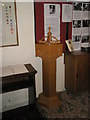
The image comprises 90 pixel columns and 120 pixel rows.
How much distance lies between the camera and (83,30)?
116 inches

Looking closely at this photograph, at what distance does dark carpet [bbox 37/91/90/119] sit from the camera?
228 cm

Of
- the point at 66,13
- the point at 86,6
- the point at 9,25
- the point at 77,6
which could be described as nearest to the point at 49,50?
the point at 9,25

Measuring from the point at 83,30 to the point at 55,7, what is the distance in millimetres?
783

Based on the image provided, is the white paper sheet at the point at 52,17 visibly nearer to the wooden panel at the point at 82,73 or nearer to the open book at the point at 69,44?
the open book at the point at 69,44

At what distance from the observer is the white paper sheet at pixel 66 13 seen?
2.66 metres

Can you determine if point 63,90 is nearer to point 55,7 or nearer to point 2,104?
point 2,104

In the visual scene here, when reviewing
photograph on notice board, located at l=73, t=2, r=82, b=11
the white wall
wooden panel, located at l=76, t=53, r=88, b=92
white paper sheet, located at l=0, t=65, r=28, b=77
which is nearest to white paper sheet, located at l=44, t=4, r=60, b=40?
the white wall

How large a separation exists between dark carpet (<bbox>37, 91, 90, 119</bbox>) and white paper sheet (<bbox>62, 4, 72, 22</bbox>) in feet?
4.92

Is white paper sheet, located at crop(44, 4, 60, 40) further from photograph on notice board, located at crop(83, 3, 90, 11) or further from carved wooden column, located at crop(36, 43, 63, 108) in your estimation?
photograph on notice board, located at crop(83, 3, 90, 11)

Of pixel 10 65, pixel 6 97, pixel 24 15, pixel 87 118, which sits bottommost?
pixel 87 118

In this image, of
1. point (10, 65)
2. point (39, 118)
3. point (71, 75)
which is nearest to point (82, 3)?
point (71, 75)

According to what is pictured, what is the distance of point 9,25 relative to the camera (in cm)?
227

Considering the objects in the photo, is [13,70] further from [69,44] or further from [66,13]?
[66,13]

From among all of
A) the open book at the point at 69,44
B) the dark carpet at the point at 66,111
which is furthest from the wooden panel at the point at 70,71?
the dark carpet at the point at 66,111
